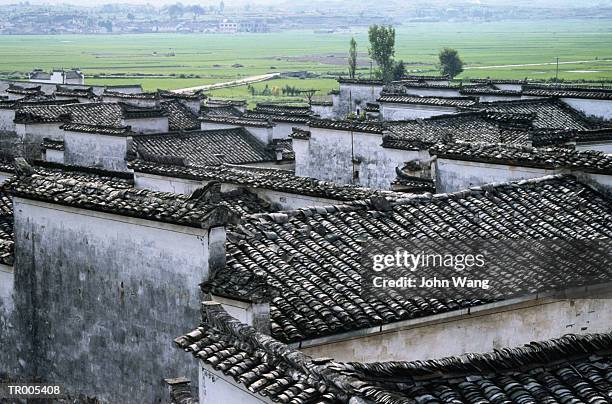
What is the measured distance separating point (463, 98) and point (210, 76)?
322 feet

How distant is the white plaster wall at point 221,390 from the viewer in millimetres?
9584

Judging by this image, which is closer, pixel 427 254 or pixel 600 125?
pixel 427 254

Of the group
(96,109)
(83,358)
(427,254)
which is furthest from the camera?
(96,109)

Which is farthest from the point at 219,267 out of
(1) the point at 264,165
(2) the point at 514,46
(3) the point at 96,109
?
(2) the point at 514,46

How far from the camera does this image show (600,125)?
3572 centimetres

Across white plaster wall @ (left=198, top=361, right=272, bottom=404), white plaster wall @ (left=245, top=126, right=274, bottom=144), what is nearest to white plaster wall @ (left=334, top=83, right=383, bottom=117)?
white plaster wall @ (left=245, top=126, right=274, bottom=144)

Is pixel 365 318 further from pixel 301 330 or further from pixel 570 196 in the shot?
pixel 570 196

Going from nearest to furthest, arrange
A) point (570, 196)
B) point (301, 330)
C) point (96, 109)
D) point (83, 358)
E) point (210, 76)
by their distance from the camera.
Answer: point (301, 330), point (83, 358), point (570, 196), point (96, 109), point (210, 76)

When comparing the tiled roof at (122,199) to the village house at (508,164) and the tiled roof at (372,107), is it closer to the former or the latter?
the village house at (508,164)

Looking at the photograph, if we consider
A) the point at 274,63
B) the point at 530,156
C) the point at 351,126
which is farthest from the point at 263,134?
the point at 274,63

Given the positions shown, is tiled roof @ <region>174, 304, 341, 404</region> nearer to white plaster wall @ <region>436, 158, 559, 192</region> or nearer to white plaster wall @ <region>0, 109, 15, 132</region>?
white plaster wall @ <region>436, 158, 559, 192</region>

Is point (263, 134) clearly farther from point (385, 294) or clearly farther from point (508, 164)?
point (385, 294)

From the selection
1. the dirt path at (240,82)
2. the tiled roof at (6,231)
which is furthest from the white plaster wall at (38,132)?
the dirt path at (240,82)

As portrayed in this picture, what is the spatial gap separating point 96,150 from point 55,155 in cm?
147
